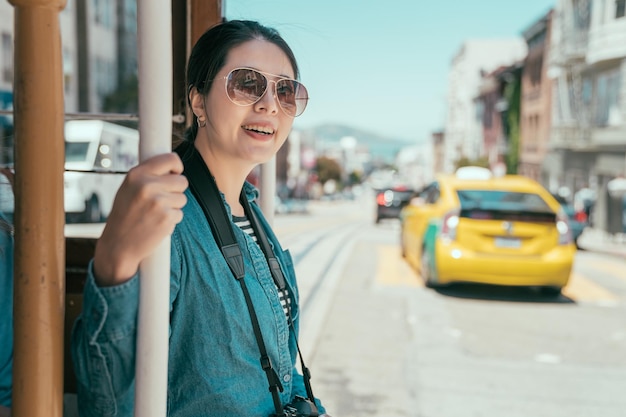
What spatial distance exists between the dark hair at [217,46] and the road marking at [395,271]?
294 inches

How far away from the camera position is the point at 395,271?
10070mm

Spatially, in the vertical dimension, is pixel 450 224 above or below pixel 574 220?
above

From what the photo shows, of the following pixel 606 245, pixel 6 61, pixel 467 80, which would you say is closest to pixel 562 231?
pixel 606 245

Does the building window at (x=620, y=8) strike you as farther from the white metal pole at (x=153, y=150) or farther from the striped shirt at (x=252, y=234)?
the white metal pole at (x=153, y=150)

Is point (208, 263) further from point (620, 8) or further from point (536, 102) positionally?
point (536, 102)

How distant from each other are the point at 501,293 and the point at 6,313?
7.81m

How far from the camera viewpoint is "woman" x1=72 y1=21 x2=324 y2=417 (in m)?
1.15

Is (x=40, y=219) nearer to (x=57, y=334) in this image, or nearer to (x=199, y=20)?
(x=57, y=334)

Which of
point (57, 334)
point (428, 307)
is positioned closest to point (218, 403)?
point (57, 334)

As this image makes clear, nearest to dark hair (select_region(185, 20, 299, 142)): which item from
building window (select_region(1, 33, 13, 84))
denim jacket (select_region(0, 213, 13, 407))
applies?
denim jacket (select_region(0, 213, 13, 407))

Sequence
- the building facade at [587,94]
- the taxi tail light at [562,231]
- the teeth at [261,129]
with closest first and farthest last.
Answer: the teeth at [261,129] → the taxi tail light at [562,231] → the building facade at [587,94]

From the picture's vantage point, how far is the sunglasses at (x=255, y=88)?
5.05ft

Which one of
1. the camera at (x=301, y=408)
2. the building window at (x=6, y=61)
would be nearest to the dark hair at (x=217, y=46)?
the camera at (x=301, y=408)

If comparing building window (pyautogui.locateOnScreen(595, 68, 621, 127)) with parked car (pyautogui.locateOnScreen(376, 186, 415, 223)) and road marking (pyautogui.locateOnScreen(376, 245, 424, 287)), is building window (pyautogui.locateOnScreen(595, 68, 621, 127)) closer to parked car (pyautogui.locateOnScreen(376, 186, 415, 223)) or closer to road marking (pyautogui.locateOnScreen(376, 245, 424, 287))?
parked car (pyautogui.locateOnScreen(376, 186, 415, 223))
